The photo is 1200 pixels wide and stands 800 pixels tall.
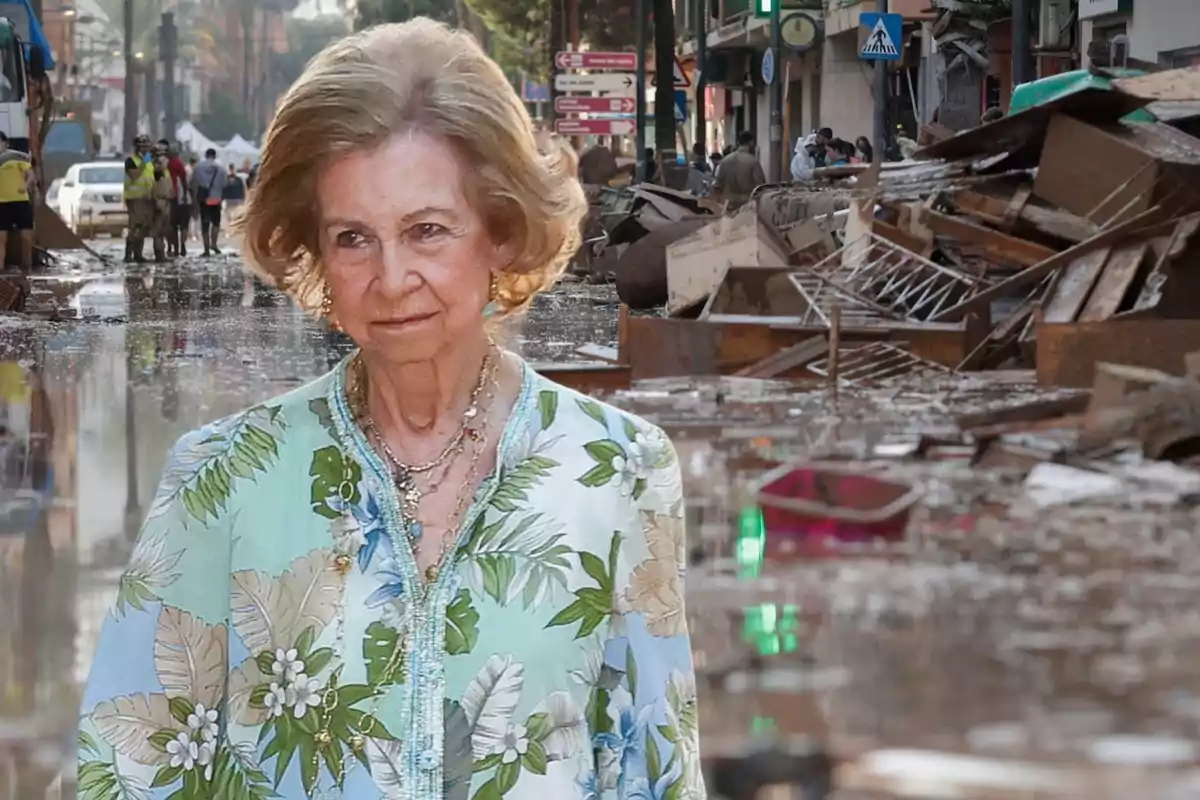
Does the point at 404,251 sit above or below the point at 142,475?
above

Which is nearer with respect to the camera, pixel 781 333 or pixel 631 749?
pixel 631 749

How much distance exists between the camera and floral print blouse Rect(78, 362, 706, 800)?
7.52 feet

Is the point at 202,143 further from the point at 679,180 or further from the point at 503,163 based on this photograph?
the point at 503,163

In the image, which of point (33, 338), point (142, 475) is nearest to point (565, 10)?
point (33, 338)

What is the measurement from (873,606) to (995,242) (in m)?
10.0

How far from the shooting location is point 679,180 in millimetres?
41156

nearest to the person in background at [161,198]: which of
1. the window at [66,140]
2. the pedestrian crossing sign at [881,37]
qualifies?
the pedestrian crossing sign at [881,37]

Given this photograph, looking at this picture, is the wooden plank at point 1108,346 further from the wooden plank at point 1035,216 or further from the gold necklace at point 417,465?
the gold necklace at point 417,465

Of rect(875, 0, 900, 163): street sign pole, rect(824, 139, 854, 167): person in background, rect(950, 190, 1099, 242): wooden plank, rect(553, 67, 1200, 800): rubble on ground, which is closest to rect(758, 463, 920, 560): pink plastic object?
rect(553, 67, 1200, 800): rubble on ground

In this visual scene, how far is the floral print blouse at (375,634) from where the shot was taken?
229cm

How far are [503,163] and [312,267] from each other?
266 mm

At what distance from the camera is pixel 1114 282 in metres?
15.3

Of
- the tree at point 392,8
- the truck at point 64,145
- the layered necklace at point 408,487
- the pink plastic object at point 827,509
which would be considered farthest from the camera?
the tree at point 392,8

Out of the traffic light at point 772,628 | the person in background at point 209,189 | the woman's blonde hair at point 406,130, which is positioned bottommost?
the traffic light at point 772,628
